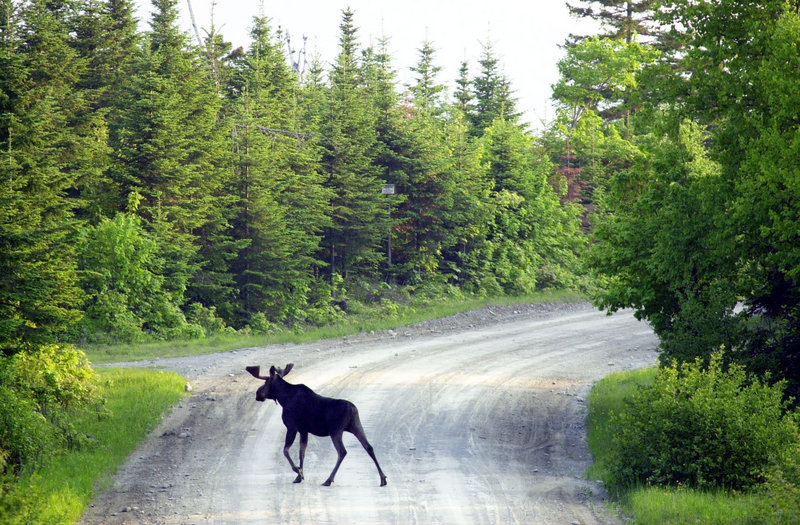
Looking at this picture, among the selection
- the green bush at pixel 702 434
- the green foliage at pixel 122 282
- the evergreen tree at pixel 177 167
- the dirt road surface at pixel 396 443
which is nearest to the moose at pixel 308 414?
the dirt road surface at pixel 396 443

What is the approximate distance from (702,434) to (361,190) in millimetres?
20519

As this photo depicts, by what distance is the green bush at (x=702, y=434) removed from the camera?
9445 mm

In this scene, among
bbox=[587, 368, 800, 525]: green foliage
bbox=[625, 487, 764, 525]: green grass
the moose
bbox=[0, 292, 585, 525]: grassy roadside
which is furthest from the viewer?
the moose

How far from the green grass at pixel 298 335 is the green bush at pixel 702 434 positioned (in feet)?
42.4

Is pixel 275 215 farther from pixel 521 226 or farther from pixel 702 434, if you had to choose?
pixel 702 434

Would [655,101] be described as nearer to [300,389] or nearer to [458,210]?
[300,389]

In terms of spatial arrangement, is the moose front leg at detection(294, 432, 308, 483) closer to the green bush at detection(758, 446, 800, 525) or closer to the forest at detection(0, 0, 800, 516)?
the forest at detection(0, 0, 800, 516)

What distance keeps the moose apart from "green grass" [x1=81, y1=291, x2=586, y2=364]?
1042 centimetres

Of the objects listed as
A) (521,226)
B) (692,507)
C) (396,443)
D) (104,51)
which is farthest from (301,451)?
(521,226)

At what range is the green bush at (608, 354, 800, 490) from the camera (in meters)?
9.45

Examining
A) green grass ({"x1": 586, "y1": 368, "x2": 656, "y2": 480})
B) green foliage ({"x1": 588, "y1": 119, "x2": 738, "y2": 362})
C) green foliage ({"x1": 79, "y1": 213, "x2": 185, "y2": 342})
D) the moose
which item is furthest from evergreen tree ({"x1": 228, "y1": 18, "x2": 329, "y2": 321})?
the moose

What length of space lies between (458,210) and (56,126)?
51.6 feet

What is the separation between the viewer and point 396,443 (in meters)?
12.2

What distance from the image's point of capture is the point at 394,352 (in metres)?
20.1
